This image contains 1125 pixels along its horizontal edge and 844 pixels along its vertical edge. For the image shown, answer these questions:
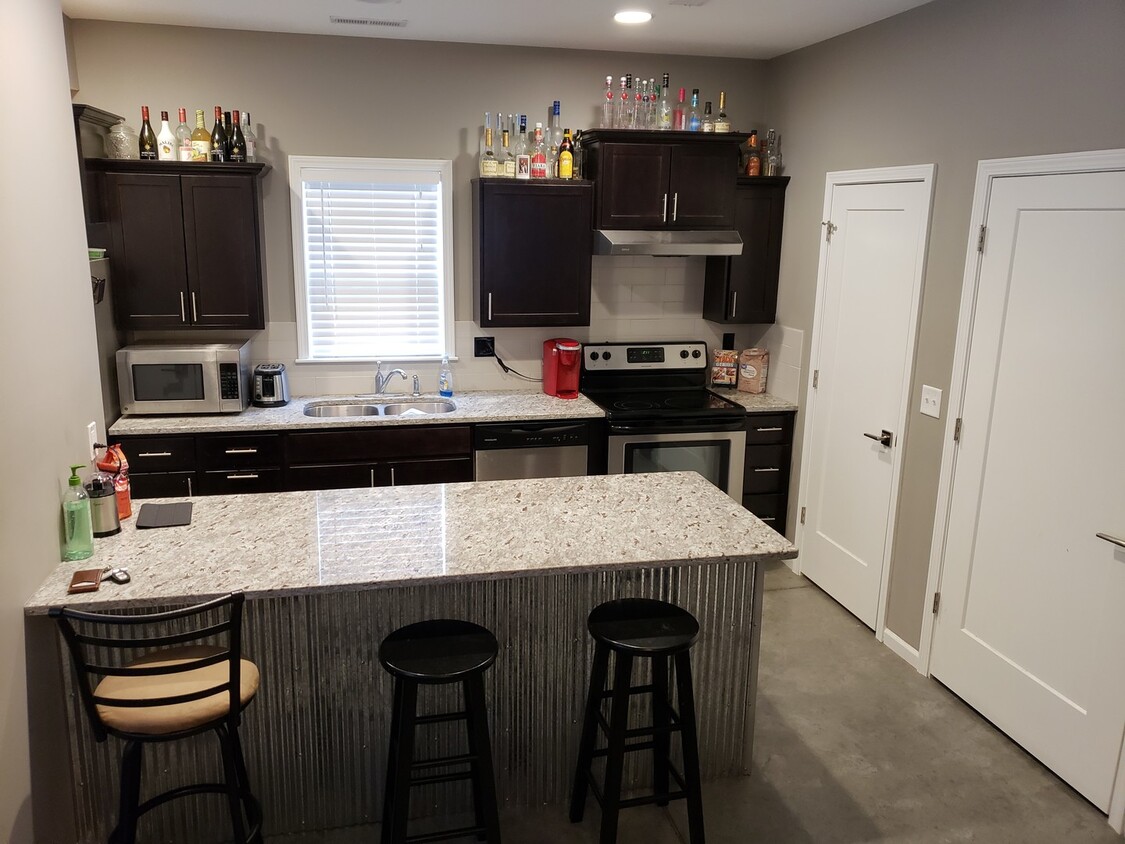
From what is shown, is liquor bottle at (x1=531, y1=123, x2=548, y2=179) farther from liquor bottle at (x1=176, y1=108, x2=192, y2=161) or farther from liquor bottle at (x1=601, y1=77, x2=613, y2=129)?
liquor bottle at (x1=176, y1=108, x2=192, y2=161)

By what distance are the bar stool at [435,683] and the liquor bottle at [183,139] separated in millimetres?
2821

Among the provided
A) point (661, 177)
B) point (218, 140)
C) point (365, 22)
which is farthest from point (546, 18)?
point (218, 140)

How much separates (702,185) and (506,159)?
105 centimetres

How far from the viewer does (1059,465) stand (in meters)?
2.83

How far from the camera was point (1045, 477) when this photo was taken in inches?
114

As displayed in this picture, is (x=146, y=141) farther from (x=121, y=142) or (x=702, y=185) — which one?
(x=702, y=185)

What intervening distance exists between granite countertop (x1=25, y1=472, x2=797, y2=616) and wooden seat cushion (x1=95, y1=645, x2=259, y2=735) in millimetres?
192

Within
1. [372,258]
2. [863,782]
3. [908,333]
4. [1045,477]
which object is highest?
[372,258]

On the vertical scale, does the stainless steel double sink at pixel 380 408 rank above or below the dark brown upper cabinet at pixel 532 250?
below

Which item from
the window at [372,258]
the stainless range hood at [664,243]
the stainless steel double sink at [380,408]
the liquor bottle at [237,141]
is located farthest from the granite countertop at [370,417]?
the liquor bottle at [237,141]

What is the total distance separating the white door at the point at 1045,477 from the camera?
266cm

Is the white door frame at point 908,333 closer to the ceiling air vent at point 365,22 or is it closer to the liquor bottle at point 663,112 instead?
the liquor bottle at point 663,112

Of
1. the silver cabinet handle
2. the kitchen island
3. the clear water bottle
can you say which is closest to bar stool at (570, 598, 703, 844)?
the kitchen island

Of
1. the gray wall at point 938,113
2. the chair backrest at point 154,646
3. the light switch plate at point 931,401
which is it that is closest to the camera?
the chair backrest at point 154,646
